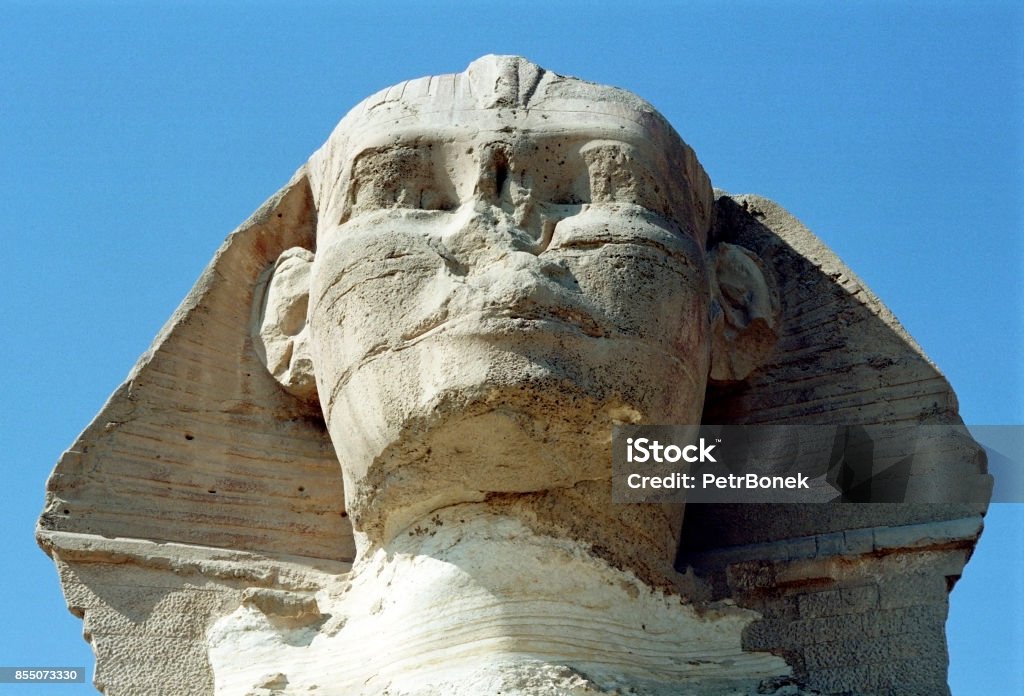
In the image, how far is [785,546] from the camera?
26.2 feet

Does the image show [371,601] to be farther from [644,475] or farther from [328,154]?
[328,154]

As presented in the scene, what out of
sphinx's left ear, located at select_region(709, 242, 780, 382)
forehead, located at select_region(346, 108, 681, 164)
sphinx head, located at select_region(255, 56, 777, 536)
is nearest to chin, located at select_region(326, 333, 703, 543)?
sphinx head, located at select_region(255, 56, 777, 536)

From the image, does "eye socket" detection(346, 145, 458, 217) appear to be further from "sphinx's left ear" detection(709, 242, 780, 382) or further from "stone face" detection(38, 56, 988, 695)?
"sphinx's left ear" detection(709, 242, 780, 382)

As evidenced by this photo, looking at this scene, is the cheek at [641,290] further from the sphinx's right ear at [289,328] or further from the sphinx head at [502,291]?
the sphinx's right ear at [289,328]

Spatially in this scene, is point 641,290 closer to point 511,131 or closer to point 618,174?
point 618,174

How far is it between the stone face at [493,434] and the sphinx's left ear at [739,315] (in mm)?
14

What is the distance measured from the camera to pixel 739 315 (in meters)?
8.24

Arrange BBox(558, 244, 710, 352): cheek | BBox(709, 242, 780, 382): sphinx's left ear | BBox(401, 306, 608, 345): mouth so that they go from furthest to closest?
BBox(709, 242, 780, 382): sphinx's left ear, BBox(558, 244, 710, 352): cheek, BBox(401, 306, 608, 345): mouth

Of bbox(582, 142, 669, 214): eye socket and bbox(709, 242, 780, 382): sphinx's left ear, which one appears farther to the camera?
bbox(709, 242, 780, 382): sphinx's left ear

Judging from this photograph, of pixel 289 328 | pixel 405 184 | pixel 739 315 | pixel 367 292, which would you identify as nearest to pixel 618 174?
pixel 405 184

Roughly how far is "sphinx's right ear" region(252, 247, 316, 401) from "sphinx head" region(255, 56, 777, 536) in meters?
0.02

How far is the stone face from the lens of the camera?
23.7 feet

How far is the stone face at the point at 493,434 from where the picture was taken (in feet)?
23.7

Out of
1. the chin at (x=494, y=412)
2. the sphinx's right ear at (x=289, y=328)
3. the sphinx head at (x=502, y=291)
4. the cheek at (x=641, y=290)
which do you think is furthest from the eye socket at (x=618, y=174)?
the sphinx's right ear at (x=289, y=328)
